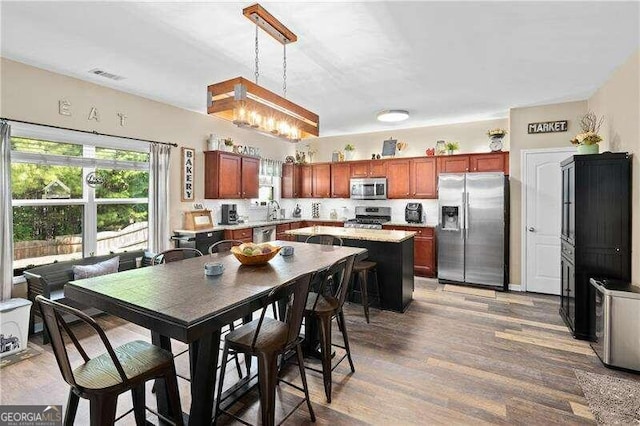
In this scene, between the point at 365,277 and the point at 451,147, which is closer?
the point at 365,277

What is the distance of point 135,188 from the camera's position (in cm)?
471

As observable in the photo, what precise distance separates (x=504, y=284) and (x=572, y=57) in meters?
3.25

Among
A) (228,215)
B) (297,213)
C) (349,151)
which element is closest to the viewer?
(228,215)

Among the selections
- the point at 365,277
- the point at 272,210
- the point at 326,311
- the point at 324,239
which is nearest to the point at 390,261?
the point at 365,277

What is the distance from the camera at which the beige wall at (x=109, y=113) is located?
3.43 metres

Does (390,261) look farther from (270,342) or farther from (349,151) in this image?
(349,151)

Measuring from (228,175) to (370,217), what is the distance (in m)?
2.98

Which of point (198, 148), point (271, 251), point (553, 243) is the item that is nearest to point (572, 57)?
point (553, 243)

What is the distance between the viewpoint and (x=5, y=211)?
131 inches

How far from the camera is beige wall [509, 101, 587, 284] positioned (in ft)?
15.8

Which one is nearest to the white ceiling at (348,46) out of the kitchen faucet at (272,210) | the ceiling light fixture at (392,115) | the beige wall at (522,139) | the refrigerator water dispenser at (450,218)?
the beige wall at (522,139)

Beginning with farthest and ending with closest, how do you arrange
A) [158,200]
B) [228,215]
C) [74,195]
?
[228,215] < [158,200] < [74,195]

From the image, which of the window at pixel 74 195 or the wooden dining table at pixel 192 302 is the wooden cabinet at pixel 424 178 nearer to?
the wooden dining table at pixel 192 302

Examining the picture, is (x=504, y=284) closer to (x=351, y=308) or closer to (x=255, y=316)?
(x=351, y=308)
